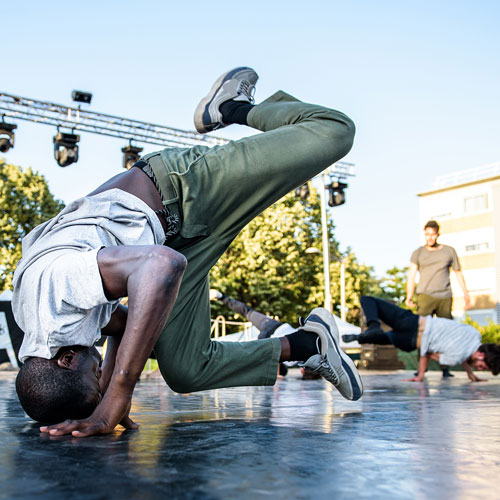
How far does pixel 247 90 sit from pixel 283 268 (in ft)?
78.3

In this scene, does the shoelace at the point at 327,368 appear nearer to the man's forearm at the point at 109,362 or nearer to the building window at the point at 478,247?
the man's forearm at the point at 109,362

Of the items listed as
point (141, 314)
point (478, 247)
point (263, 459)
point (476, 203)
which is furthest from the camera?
point (476, 203)

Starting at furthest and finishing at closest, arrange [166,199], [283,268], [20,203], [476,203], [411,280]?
[476,203] < [283,268] < [20,203] < [411,280] < [166,199]

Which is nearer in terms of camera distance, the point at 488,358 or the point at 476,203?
the point at 488,358

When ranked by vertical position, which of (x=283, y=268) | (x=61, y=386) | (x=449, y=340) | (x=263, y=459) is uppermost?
(x=283, y=268)

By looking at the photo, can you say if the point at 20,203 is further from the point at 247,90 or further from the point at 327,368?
the point at 327,368

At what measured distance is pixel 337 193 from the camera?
19641 millimetres

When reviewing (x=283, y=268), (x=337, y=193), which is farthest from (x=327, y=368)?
(x=283, y=268)

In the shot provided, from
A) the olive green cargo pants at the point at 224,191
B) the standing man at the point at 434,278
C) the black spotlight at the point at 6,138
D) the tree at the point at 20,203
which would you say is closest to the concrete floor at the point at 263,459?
the olive green cargo pants at the point at 224,191

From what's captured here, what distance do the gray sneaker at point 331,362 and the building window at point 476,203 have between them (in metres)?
36.1

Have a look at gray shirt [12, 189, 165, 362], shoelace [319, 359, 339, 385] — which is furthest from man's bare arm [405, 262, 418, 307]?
gray shirt [12, 189, 165, 362]

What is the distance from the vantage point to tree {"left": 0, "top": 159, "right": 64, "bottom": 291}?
2438 centimetres

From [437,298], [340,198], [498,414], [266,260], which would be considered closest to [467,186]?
[266,260]

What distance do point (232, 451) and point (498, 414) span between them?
1.55 metres
